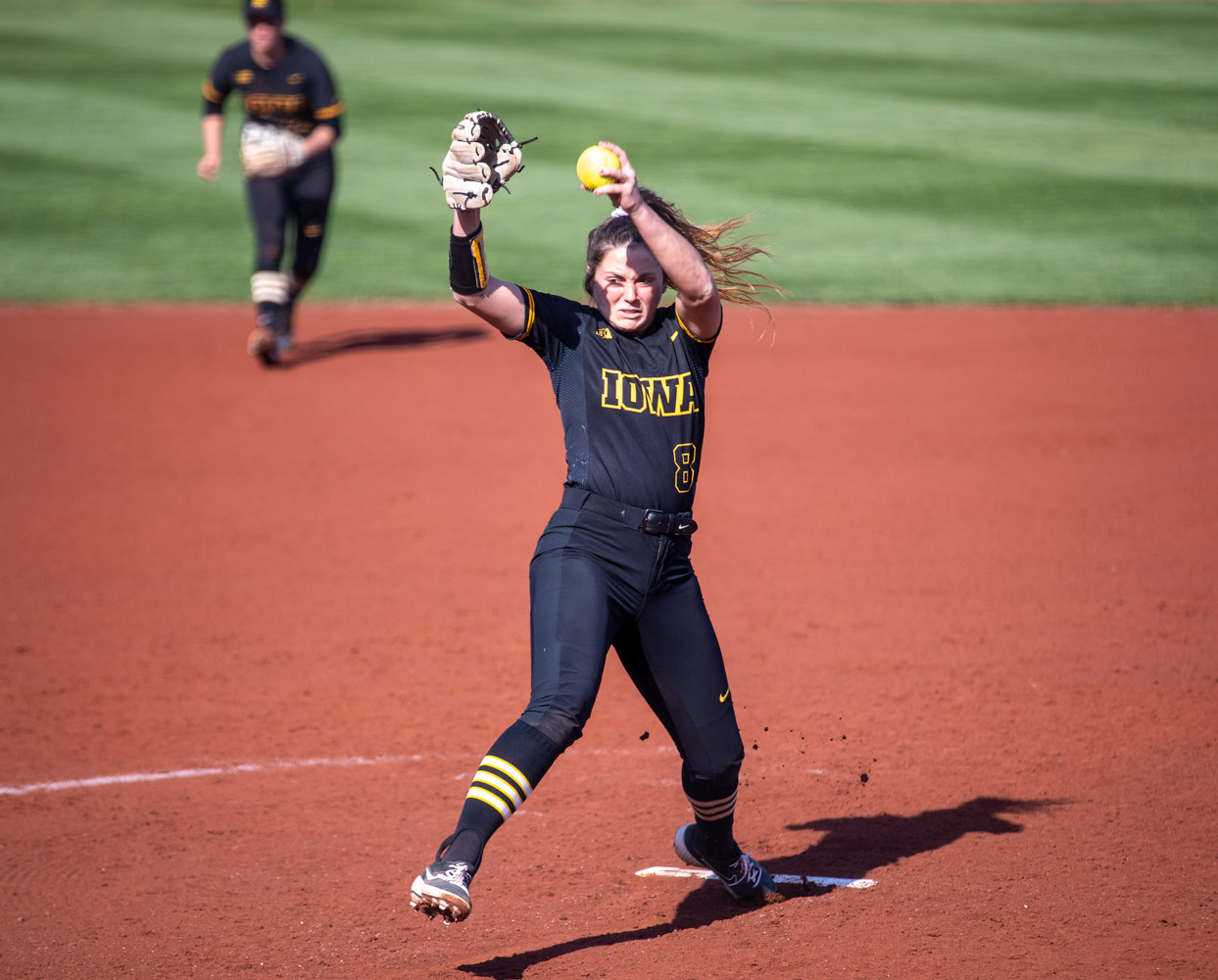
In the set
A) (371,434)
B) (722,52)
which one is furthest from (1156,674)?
(722,52)

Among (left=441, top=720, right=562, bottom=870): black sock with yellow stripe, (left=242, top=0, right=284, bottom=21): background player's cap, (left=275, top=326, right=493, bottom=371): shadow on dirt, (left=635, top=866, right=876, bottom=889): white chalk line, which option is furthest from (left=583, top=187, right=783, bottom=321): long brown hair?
(left=275, top=326, right=493, bottom=371): shadow on dirt

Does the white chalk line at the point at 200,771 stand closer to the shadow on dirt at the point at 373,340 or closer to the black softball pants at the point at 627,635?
the black softball pants at the point at 627,635

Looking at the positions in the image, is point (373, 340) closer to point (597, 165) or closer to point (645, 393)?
point (645, 393)

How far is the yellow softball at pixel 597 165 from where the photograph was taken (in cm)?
341

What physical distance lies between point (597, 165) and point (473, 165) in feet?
1.16

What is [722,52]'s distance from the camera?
2198 centimetres

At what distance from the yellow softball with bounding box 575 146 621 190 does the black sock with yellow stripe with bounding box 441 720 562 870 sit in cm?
140

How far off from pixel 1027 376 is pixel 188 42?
57.3ft

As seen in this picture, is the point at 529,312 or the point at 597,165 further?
the point at 529,312

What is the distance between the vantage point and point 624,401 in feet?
12.4

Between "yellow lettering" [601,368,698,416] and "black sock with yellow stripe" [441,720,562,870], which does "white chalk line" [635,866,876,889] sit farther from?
"yellow lettering" [601,368,698,416]

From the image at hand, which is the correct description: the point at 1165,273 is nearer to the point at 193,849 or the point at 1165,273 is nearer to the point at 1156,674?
the point at 1156,674

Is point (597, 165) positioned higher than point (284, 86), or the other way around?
point (597, 165)

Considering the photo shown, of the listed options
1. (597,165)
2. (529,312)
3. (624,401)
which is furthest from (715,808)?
(597,165)
